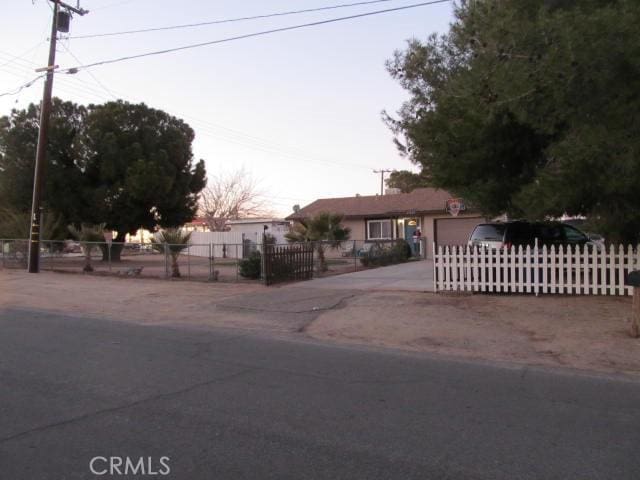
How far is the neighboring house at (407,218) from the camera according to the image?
92.9 feet

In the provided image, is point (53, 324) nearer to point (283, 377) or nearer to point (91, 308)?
point (91, 308)

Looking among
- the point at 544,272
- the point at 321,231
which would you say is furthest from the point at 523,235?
the point at 321,231

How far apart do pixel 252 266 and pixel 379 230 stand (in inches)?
634

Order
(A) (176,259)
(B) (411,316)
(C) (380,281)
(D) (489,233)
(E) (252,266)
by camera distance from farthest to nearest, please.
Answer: (A) (176,259), (E) (252,266), (C) (380,281), (D) (489,233), (B) (411,316)

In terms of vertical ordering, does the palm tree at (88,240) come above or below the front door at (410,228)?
below

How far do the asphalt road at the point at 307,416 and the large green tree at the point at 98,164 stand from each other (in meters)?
20.2

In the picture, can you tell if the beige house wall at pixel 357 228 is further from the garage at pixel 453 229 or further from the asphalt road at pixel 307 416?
the asphalt road at pixel 307 416

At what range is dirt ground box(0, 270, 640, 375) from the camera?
27.9ft

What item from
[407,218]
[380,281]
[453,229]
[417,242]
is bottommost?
[380,281]

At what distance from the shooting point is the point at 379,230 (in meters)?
32.5

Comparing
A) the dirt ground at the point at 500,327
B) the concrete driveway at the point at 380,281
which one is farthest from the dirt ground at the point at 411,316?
the concrete driveway at the point at 380,281

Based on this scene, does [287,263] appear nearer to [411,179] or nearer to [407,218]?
[411,179]

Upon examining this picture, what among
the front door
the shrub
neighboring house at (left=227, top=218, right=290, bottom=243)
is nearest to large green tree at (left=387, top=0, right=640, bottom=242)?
the shrub

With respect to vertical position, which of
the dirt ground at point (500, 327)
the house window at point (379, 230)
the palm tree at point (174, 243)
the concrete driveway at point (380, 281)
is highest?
the house window at point (379, 230)
